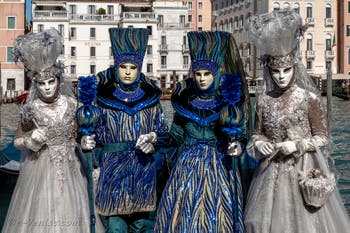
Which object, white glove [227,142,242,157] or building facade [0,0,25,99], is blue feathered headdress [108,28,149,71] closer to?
white glove [227,142,242,157]

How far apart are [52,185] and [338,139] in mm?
13030

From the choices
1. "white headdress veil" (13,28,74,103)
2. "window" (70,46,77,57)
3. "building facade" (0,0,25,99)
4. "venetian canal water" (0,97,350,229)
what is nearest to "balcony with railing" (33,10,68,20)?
"building facade" (0,0,25,99)

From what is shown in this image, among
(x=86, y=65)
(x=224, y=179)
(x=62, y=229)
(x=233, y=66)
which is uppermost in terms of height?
(x=86, y=65)

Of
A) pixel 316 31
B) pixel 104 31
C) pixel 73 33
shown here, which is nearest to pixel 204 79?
pixel 104 31

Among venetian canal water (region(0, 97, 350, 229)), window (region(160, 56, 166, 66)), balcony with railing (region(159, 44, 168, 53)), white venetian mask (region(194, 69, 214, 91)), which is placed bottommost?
venetian canal water (region(0, 97, 350, 229))

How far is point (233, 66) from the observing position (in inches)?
151

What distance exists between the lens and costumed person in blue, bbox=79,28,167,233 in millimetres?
3609

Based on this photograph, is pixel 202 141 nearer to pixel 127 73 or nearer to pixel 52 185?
pixel 127 73

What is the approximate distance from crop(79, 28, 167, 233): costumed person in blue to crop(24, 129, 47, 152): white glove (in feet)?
0.89

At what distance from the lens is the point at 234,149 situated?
3375 millimetres

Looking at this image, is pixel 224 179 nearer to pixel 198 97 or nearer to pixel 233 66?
pixel 198 97

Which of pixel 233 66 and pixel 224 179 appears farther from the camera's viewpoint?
pixel 233 66

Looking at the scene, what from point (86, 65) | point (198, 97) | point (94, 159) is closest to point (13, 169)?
point (94, 159)

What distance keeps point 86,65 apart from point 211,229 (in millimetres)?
35438
